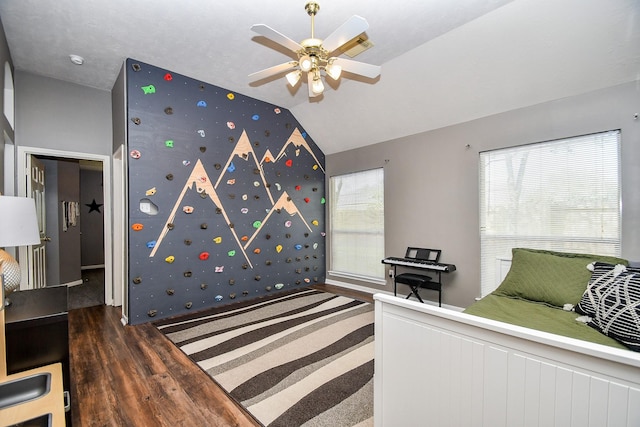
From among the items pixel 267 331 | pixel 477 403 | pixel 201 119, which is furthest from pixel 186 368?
pixel 201 119

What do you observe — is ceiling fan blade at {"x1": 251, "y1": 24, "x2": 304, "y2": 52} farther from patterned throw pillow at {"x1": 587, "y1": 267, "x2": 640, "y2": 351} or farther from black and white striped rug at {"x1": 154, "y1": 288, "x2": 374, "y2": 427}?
patterned throw pillow at {"x1": 587, "y1": 267, "x2": 640, "y2": 351}

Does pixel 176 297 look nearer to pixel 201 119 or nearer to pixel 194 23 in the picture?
pixel 201 119

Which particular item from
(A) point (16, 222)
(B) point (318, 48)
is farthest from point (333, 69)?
(A) point (16, 222)

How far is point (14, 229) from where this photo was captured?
1.61 meters

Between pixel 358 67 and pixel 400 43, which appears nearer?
pixel 358 67

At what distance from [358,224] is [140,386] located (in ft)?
11.6

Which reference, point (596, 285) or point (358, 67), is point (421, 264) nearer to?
point (596, 285)

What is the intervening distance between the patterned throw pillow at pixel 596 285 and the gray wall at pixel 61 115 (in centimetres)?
530

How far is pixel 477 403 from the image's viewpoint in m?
1.13

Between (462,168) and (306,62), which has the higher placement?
(306,62)

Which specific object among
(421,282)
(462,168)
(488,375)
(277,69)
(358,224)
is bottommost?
(421,282)

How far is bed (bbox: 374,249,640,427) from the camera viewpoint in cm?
87

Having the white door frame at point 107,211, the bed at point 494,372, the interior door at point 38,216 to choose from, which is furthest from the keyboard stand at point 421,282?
the interior door at point 38,216

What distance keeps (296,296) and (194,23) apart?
138 inches
